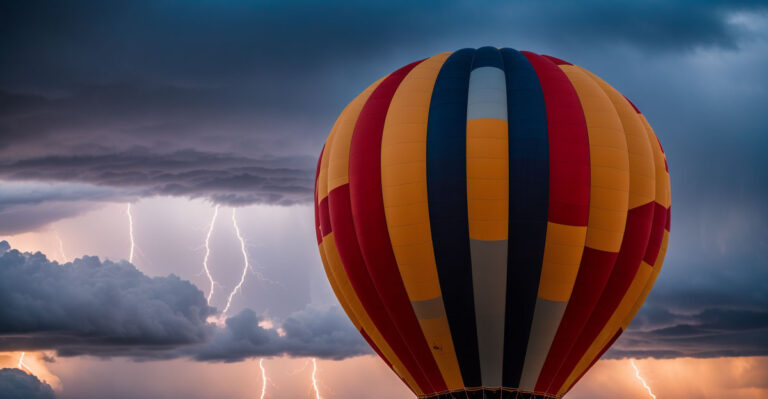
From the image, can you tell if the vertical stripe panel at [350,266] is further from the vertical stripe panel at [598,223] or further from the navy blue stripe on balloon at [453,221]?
the vertical stripe panel at [598,223]

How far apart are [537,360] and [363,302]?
4.94 metres

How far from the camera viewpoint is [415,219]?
81.3ft

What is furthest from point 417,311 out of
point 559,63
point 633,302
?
point 559,63

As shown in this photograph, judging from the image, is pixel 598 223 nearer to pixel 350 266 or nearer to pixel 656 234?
pixel 656 234

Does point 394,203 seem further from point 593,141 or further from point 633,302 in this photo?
point 633,302

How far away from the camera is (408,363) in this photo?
2673 centimetres

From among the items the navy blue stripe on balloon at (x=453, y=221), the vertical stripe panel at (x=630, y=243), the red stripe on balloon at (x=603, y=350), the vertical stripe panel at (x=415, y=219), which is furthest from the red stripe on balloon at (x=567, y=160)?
the red stripe on balloon at (x=603, y=350)

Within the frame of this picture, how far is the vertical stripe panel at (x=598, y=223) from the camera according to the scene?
2491cm

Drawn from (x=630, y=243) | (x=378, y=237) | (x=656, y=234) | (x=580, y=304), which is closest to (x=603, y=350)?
(x=580, y=304)

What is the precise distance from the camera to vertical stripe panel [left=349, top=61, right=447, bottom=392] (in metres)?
25.4

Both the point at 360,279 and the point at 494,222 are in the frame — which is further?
the point at 360,279

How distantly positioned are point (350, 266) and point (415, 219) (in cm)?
281

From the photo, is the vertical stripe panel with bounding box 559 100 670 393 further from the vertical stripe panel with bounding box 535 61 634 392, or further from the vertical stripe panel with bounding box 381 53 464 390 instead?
the vertical stripe panel with bounding box 381 53 464 390

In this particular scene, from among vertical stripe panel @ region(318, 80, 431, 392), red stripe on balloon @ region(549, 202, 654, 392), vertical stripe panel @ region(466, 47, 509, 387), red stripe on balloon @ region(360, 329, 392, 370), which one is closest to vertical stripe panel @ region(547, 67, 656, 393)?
red stripe on balloon @ region(549, 202, 654, 392)
